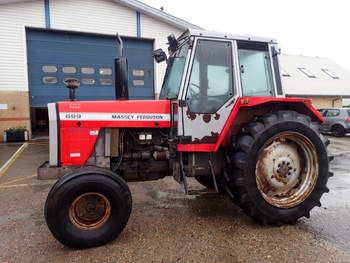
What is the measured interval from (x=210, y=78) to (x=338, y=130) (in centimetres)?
1179

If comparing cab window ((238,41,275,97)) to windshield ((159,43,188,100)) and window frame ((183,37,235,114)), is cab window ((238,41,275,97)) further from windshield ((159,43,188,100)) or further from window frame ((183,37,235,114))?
windshield ((159,43,188,100))

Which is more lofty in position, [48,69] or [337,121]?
[48,69]

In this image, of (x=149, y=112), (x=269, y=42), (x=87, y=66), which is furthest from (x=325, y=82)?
(x=149, y=112)

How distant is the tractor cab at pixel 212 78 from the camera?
300 cm

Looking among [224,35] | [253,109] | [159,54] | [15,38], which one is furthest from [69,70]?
[253,109]

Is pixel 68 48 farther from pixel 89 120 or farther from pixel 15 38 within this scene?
pixel 89 120

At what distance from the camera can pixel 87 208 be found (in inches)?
104

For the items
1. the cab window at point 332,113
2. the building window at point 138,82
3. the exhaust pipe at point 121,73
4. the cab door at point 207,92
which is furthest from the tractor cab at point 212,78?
the cab window at point 332,113

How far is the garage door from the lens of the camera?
10570 mm

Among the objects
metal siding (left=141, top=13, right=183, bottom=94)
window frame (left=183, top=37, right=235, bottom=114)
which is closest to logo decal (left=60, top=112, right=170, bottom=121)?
window frame (left=183, top=37, right=235, bottom=114)

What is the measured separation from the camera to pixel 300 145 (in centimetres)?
316

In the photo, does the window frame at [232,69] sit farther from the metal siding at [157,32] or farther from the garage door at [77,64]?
the garage door at [77,64]

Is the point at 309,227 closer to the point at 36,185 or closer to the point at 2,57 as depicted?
the point at 36,185

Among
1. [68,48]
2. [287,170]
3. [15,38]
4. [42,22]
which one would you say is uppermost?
[42,22]
